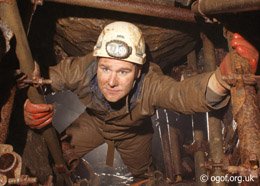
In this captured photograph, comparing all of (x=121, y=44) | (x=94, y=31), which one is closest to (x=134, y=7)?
(x=121, y=44)

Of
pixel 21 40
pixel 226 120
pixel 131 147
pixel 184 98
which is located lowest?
pixel 131 147

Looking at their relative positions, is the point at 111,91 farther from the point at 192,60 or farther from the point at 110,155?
the point at 192,60

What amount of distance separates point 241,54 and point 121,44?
1244 mm

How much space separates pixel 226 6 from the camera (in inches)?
71.2

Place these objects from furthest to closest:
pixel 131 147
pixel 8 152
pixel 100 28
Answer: pixel 131 147 < pixel 100 28 < pixel 8 152

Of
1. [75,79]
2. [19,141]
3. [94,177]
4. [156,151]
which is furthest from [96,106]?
[156,151]

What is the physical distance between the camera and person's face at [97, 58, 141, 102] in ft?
8.68

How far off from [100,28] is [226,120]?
250 centimetres

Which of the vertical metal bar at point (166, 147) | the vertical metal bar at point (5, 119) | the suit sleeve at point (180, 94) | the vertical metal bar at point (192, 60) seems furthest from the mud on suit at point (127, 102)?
the vertical metal bar at point (192, 60)

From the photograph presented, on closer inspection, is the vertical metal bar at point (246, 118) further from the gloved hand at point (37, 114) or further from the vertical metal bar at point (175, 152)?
the vertical metal bar at point (175, 152)

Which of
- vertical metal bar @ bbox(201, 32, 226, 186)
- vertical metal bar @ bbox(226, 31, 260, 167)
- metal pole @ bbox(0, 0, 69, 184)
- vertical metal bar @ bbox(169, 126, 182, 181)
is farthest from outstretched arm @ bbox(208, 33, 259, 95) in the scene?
vertical metal bar @ bbox(169, 126, 182, 181)

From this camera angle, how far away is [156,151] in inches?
223

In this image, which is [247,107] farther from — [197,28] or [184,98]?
[197,28]

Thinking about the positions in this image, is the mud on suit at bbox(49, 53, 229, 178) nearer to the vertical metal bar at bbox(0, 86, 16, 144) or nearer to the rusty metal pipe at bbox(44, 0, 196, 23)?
the rusty metal pipe at bbox(44, 0, 196, 23)
